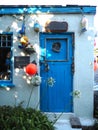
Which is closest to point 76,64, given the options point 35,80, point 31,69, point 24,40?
point 35,80

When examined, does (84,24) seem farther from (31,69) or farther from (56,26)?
(31,69)

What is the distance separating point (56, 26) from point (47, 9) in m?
0.52

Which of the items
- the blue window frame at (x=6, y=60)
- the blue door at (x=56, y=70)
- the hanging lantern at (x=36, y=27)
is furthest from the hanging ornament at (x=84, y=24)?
the blue window frame at (x=6, y=60)

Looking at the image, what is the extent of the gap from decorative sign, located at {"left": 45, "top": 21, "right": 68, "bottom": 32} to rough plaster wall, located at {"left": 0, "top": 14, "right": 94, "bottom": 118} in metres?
0.12

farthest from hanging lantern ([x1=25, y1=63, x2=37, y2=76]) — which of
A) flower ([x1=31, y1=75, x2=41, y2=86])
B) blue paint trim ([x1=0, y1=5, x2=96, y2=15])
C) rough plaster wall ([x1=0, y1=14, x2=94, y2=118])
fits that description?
blue paint trim ([x1=0, y1=5, x2=96, y2=15])

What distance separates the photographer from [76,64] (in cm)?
954

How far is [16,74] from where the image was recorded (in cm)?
957

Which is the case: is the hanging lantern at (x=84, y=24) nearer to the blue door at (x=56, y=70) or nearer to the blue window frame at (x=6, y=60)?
the blue door at (x=56, y=70)

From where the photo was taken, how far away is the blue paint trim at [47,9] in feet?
30.9

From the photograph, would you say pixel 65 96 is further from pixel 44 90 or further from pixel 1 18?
pixel 1 18

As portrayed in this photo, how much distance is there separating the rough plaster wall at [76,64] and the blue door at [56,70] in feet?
0.55

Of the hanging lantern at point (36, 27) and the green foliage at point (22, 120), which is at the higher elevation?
the hanging lantern at point (36, 27)

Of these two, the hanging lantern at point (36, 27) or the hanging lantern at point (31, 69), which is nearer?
the hanging lantern at point (31, 69)

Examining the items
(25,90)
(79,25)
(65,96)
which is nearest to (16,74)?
(25,90)
